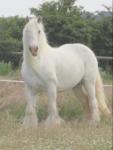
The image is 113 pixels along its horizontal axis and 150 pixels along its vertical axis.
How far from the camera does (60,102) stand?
47.7ft

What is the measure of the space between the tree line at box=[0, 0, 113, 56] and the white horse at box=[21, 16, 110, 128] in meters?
6.90

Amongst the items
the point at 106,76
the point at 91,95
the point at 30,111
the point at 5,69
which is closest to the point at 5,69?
Answer: the point at 5,69

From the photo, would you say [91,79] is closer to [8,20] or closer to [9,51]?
[9,51]

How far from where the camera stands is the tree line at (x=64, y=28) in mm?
21453

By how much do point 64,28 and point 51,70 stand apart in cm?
1002

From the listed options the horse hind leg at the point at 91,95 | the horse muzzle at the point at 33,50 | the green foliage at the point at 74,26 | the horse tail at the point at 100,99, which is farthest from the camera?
the green foliage at the point at 74,26

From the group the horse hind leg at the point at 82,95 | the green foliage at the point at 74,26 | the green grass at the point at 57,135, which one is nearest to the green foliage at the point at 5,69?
the green foliage at the point at 74,26

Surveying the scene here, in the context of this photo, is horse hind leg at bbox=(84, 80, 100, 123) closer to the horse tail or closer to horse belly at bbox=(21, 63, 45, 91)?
the horse tail

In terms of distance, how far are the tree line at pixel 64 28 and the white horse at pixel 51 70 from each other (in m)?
6.90

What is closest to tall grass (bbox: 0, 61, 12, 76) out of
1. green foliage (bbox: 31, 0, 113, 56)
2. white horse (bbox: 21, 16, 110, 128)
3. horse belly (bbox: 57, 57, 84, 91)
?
green foliage (bbox: 31, 0, 113, 56)

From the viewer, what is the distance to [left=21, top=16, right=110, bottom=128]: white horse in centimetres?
1197

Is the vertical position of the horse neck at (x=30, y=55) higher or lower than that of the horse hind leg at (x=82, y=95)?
higher

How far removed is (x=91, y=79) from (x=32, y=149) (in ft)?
15.6

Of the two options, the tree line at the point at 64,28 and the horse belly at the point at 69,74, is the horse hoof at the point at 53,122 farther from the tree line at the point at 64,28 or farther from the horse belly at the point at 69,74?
the tree line at the point at 64,28
